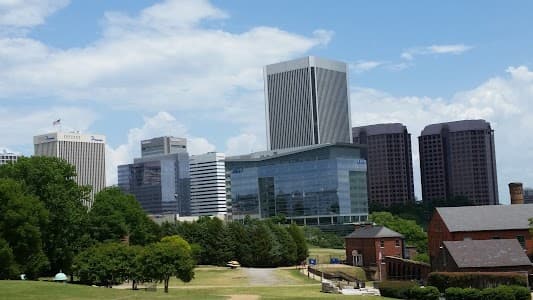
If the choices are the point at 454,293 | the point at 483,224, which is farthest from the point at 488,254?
the point at 483,224

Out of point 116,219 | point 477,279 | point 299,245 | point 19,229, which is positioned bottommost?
point 477,279

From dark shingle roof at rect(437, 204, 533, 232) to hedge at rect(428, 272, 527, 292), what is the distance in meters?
16.1

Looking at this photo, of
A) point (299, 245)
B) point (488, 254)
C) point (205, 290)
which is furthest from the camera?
point (299, 245)

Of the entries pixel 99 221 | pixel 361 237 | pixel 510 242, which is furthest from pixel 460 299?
pixel 99 221

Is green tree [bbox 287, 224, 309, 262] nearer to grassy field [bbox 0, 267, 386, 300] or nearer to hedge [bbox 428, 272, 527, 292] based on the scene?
grassy field [bbox 0, 267, 386, 300]

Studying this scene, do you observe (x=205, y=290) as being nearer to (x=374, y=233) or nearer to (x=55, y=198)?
(x=55, y=198)

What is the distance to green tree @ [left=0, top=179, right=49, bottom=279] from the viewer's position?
6669 cm

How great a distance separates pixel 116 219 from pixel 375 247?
1247 inches

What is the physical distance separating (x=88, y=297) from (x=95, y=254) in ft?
65.7

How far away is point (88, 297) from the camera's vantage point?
49.9 m

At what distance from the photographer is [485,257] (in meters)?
70.5

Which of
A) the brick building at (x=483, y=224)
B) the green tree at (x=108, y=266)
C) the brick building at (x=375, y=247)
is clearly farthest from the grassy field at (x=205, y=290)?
the brick building at (x=483, y=224)

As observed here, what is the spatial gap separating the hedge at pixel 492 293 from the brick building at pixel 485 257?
28.0 feet

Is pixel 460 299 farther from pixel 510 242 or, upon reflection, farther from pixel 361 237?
pixel 361 237
